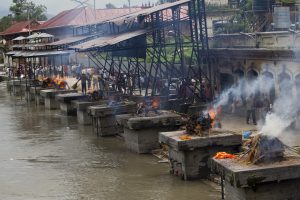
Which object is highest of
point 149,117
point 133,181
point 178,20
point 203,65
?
point 178,20

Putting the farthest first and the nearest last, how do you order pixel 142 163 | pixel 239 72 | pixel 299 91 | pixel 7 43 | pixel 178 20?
pixel 7 43 → pixel 239 72 → pixel 178 20 → pixel 299 91 → pixel 142 163

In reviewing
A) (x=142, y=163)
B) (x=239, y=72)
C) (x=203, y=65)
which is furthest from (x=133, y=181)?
(x=203, y=65)

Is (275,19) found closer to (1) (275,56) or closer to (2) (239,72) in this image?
(2) (239,72)

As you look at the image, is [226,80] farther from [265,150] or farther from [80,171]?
[265,150]

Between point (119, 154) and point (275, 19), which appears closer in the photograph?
point (119, 154)

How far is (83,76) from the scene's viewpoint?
114ft

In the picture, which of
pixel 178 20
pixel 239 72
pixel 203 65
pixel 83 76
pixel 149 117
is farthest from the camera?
pixel 83 76

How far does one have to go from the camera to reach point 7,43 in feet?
294

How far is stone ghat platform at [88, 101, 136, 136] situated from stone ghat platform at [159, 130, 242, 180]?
8185 millimetres

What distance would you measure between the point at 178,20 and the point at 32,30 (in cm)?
5553

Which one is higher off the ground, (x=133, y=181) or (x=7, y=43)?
(x=7, y=43)

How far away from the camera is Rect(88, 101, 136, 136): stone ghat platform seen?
23750 millimetres

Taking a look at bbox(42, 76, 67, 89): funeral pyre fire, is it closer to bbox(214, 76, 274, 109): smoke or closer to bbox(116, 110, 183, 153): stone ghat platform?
bbox(214, 76, 274, 109): smoke

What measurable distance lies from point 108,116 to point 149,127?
511cm
